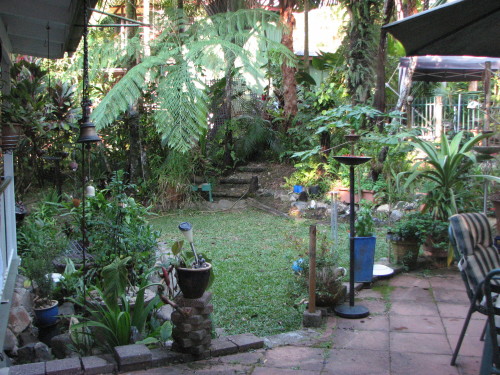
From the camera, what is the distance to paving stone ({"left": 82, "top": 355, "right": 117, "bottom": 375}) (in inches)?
108

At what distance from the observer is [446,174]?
5.07 m

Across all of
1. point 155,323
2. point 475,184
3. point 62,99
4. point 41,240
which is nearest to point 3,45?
point 62,99

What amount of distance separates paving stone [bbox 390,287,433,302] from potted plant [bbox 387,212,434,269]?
1.97 ft

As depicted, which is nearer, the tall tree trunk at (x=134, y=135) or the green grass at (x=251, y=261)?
the green grass at (x=251, y=261)

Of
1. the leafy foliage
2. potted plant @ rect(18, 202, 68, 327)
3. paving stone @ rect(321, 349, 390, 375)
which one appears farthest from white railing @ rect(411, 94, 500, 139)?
paving stone @ rect(321, 349, 390, 375)

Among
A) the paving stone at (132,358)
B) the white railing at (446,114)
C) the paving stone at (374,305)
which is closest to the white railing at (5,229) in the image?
the paving stone at (132,358)

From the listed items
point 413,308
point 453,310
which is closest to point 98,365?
point 413,308

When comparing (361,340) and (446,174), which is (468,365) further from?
(446,174)

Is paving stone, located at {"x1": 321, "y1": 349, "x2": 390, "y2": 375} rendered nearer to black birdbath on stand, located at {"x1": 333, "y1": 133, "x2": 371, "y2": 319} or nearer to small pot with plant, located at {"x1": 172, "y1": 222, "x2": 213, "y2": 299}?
black birdbath on stand, located at {"x1": 333, "y1": 133, "x2": 371, "y2": 319}

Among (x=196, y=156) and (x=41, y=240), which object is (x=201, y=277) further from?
(x=196, y=156)

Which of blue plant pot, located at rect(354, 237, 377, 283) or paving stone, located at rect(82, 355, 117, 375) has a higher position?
blue plant pot, located at rect(354, 237, 377, 283)

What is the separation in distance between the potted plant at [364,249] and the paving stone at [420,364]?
4.29 ft

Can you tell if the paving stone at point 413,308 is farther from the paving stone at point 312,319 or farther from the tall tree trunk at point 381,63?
the tall tree trunk at point 381,63

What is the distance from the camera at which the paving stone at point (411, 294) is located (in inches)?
165
